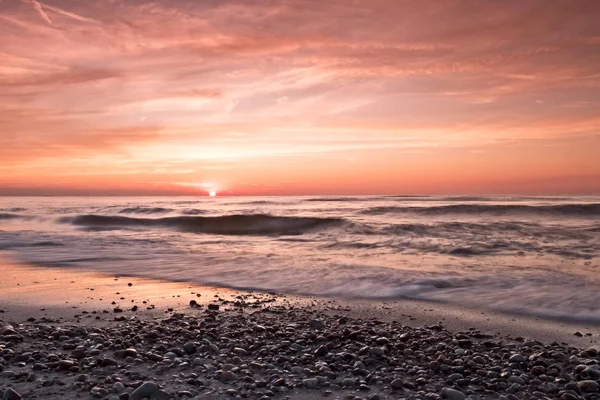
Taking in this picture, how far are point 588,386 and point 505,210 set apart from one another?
3202cm

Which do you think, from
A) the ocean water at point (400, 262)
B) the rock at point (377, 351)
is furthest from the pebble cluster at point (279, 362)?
the ocean water at point (400, 262)

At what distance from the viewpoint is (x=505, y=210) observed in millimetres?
33969

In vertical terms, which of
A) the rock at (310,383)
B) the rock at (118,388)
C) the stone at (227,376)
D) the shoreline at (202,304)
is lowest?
the shoreline at (202,304)

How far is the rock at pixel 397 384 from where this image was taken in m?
→ 4.62

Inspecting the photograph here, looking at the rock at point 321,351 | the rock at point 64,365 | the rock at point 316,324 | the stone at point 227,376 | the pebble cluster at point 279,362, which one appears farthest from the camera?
the rock at point 316,324

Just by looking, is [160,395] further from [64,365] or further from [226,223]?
[226,223]

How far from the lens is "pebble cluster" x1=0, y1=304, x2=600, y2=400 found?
4.50 m

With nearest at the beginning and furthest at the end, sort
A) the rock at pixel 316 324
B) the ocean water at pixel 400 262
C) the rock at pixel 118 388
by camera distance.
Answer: the rock at pixel 118 388 < the rock at pixel 316 324 < the ocean water at pixel 400 262

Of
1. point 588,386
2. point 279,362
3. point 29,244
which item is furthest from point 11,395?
point 29,244

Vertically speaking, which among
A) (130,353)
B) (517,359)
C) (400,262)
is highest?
(130,353)

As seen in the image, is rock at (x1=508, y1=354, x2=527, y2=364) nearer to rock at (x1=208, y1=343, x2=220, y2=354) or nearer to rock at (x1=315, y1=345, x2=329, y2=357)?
rock at (x1=315, y1=345, x2=329, y2=357)

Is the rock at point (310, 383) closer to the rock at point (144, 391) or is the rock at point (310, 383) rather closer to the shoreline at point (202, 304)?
the rock at point (144, 391)

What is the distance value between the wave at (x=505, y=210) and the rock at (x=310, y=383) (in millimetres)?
31351

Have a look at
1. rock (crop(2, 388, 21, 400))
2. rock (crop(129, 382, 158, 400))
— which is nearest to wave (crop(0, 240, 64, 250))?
rock (crop(2, 388, 21, 400))
